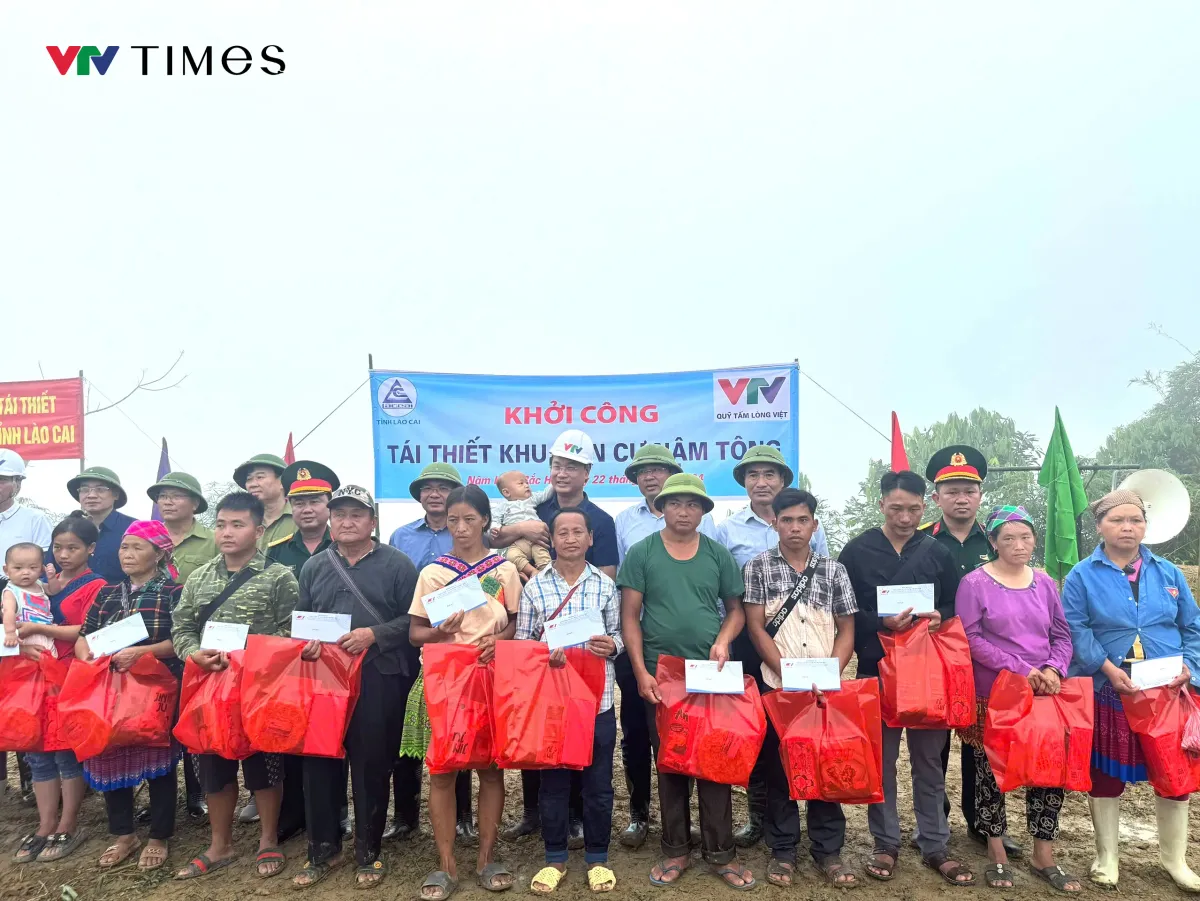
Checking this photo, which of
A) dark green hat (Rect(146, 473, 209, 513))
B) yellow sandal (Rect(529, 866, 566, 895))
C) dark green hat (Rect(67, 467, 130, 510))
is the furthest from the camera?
dark green hat (Rect(67, 467, 130, 510))

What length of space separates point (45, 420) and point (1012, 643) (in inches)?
458

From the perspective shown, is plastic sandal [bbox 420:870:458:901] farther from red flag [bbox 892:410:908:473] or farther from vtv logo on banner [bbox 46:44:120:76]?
vtv logo on banner [bbox 46:44:120:76]

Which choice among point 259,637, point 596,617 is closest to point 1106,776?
point 596,617

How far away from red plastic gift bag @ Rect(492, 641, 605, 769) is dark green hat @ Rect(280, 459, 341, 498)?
5.15 feet

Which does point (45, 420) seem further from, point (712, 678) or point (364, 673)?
point (712, 678)

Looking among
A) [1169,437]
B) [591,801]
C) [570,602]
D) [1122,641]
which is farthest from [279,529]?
[1169,437]

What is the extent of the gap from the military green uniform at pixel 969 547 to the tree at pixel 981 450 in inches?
1118

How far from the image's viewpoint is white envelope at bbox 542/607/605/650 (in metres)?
3.38

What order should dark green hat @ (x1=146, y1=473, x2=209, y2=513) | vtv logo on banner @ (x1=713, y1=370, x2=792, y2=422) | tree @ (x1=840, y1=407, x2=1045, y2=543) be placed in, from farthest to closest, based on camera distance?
tree @ (x1=840, y1=407, x2=1045, y2=543) < vtv logo on banner @ (x1=713, y1=370, x2=792, y2=422) < dark green hat @ (x1=146, y1=473, x2=209, y2=513)

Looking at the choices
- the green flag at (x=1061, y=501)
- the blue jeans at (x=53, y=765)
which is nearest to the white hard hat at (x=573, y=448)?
the blue jeans at (x=53, y=765)

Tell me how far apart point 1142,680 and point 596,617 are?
2652mm

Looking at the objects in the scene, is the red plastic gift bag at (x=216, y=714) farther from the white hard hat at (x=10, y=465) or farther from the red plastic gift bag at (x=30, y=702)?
the white hard hat at (x=10, y=465)

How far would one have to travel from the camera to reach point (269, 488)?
4637 mm

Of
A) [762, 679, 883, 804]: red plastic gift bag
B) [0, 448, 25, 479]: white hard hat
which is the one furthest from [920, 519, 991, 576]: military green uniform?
[0, 448, 25, 479]: white hard hat
